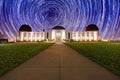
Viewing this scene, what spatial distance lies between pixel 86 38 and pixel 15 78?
120 metres

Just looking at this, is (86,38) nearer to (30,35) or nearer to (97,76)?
(30,35)

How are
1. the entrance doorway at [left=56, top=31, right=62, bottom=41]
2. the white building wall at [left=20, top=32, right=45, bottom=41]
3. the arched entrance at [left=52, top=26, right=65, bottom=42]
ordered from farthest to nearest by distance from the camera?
1. the white building wall at [left=20, top=32, right=45, bottom=41]
2. the arched entrance at [left=52, top=26, right=65, bottom=42]
3. the entrance doorway at [left=56, top=31, right=62, bottom=41]

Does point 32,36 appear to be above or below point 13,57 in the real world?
above

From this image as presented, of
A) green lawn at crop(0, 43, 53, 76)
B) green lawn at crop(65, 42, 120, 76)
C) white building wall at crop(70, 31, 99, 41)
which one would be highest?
white building wall at crop(70, 31, 99, 41)

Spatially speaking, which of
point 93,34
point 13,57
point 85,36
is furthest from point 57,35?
point 13,57

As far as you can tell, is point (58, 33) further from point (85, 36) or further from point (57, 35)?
point (85, 36)

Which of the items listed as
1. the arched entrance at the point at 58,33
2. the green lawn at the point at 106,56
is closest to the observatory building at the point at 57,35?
the arched entrance at the point at 58,33

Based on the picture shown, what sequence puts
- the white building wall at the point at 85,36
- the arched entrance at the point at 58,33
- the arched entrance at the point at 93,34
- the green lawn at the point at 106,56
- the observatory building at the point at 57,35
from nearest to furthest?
the green lawn at the point at 106,56, the arched entrance at the point at 58,33, the observatory building at the point at 57,35, the arched entrance at the point at 93,34, the white building wall at the point at 85,36

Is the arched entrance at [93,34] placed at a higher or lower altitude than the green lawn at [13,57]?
higher

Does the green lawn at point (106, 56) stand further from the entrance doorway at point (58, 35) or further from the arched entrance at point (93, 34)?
the arched entrance at point (93, 34)

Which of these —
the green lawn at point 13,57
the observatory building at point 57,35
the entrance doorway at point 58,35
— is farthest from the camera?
the observatory building at point 57,35

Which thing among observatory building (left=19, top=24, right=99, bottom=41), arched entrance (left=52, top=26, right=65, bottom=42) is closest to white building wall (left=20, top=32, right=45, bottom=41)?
observatory building (left=19, top=24, right=99, bottom=41)

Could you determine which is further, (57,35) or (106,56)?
(57,35)

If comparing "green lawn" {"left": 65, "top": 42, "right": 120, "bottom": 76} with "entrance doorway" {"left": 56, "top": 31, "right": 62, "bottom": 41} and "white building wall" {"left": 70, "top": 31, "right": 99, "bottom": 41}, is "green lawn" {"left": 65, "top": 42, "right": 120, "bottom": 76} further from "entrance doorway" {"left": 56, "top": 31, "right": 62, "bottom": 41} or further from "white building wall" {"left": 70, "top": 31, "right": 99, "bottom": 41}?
"white building wall" {"left": 70, "top": 31, "right": 99, "bottom": 41}
